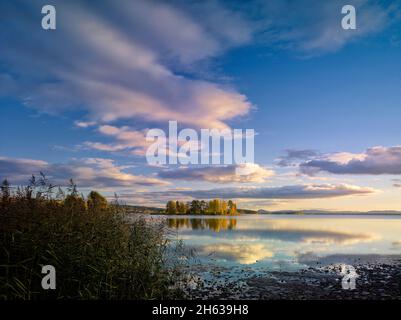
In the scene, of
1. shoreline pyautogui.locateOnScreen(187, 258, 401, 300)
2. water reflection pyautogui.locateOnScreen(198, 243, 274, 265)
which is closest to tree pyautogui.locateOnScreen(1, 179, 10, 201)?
shoreline pyautogui.locateOnScreen(187, 258, 401, 300)

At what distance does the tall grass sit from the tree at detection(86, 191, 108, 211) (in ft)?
0.36

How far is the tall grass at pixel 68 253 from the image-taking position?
784 cm

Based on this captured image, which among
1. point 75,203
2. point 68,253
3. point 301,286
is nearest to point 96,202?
point 75,203

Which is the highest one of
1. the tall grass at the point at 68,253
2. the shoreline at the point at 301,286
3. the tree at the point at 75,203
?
the tree at the point at 75,203

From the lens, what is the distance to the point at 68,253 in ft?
27.2

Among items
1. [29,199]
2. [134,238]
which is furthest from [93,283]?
[134,238]

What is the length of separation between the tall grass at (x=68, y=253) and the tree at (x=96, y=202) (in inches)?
4.3

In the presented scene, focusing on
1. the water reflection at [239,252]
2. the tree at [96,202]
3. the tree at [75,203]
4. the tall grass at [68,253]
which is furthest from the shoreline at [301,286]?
the tree at [75,203]

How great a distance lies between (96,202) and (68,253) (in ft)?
10.9

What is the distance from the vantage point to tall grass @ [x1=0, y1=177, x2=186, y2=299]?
25.7 feet

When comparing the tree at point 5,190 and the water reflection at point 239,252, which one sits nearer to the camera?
the tree at point 5,190

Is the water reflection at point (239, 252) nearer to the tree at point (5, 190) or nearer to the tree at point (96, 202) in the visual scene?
the tree at point (96, 202)

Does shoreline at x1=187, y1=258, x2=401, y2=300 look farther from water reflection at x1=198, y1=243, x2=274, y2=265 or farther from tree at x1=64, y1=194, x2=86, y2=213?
tree at x1=64, y1=194, x2=86, y2=213
